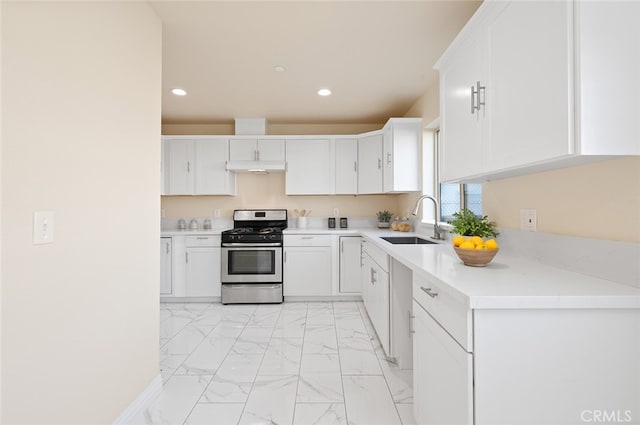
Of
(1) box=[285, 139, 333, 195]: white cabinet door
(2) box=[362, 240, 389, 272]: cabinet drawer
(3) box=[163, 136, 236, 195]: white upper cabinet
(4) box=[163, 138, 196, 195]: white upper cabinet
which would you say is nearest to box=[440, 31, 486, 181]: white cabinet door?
(2) box=[362, 240, 389, 272]: cabinet drawer

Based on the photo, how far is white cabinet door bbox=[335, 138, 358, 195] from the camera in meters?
4.21

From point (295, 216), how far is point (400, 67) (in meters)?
2.44

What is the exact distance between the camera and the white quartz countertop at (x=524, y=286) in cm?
96

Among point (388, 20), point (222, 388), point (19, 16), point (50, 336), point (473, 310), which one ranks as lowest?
point (222, 388)

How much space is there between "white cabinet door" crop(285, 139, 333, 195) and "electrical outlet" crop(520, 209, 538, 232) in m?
2.71

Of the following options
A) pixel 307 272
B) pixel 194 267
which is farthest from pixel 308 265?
pixel 194 267

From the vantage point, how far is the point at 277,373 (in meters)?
2.22

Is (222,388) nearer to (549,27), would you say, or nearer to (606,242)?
(606,242)

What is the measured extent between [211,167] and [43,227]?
3.15 meters

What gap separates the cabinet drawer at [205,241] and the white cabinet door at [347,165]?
171 centimetres

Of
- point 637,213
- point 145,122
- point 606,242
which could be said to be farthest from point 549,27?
point 145,122

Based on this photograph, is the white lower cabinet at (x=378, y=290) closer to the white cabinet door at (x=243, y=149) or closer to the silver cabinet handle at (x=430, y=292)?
the silver cabinet handle at (x=430, y=292)

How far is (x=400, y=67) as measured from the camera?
2.78 m

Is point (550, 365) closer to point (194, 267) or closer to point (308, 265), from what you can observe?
point (308, 265)
